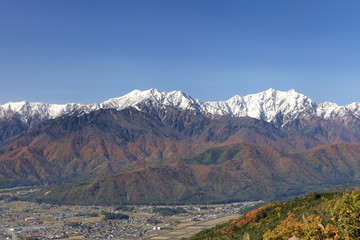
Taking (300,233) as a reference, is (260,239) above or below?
below

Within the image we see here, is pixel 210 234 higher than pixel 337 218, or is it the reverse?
pixel 337 218

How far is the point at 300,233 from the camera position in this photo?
245ft

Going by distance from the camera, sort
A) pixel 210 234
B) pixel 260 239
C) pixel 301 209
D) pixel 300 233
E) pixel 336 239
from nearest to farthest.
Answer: pixel 336 239, pixel 300 233, pixel 260 239, pixel 301 209, pixel 210 234

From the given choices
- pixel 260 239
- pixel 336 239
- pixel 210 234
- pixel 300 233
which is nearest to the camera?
pixel 336 239

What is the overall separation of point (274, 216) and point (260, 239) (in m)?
49.4

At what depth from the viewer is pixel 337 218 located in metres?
84.1

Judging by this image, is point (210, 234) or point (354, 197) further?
point (210, 234)

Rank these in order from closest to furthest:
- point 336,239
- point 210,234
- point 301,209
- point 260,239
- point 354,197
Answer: point 336,239 → point 354,197 → point 260,239 → point 301,209 → point 210,234

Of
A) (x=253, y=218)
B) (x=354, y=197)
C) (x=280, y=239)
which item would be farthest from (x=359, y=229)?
(x=253, y=218)

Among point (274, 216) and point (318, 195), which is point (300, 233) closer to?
point (274, 216)

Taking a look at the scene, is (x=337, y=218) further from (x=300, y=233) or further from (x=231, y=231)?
(x=231, y=231)

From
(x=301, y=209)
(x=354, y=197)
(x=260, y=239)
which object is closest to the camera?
(x=354, y=197)

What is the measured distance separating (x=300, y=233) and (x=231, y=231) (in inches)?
4241

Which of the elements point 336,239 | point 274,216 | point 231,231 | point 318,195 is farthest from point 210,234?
point 336,239
